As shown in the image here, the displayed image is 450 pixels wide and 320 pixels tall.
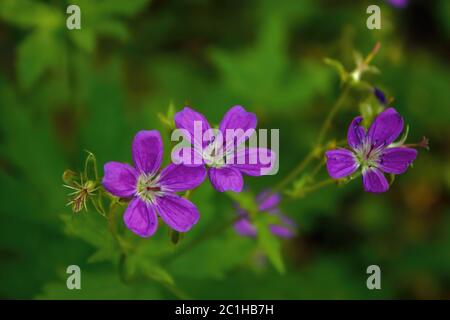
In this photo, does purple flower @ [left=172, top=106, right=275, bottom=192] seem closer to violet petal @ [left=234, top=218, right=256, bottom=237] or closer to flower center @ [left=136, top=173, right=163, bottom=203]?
flower center @ [left=136, top=173, right=163, bottom=203]

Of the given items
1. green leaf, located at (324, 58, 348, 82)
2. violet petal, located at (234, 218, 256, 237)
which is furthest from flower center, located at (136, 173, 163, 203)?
violet petal, located at (234, 218, 256, 237)

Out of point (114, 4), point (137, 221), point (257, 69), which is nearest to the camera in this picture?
point (137, 221)

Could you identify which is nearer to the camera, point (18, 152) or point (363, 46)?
point (18, 152)

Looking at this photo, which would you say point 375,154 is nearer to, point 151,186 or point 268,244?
point 268,244

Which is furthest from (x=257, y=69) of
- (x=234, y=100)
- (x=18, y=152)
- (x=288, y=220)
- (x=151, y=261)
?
(x=151, y=261)

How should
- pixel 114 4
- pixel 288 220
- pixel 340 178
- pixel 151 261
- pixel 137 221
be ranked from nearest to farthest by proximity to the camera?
pixel 137 221, pixel 340 178, pixel 151 261, pixel 114 4, pixel 288 220

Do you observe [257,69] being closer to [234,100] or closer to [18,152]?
[234,100]

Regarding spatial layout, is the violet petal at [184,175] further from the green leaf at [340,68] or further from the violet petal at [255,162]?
the green leaf at [340,68]
